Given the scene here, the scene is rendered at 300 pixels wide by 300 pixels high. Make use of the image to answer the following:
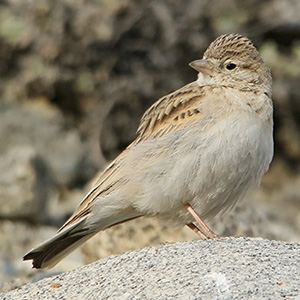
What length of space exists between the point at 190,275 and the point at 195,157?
5.15ft

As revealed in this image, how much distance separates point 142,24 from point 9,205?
173 inches

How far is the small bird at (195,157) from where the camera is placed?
6645mm

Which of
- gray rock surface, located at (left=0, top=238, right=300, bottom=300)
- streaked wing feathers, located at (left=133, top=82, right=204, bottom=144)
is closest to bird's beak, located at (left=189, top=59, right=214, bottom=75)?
streaked wing feathers, located at (left=133, top=82, right=204, bottom=144)

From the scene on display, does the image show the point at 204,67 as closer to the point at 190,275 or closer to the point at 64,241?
the point at 64,241

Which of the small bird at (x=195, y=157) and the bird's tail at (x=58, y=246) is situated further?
the bird's tail at (x=58, y=246)

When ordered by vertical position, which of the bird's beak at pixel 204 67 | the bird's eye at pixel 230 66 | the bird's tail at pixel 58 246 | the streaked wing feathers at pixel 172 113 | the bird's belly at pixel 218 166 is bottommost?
the bird's tail at pixel 58 246

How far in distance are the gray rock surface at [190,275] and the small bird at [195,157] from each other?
31.5 inches

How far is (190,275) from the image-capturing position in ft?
17.3

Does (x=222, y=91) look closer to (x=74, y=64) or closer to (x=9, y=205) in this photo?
(x=9, y=205)

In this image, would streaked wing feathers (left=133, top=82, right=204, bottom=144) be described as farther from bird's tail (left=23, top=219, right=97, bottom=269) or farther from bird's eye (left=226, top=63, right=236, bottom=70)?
bird's tail (left=23, top=219, right=97, bottom=269)

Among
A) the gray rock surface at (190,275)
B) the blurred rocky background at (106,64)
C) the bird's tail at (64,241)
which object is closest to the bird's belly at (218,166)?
the bird's tail at (64,241)

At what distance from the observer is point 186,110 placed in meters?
7.03

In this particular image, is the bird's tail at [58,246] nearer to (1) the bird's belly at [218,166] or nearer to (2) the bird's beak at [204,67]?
(1) the bird's belly at [218,166]

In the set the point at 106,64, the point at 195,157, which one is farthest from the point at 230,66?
the point at 106,64
